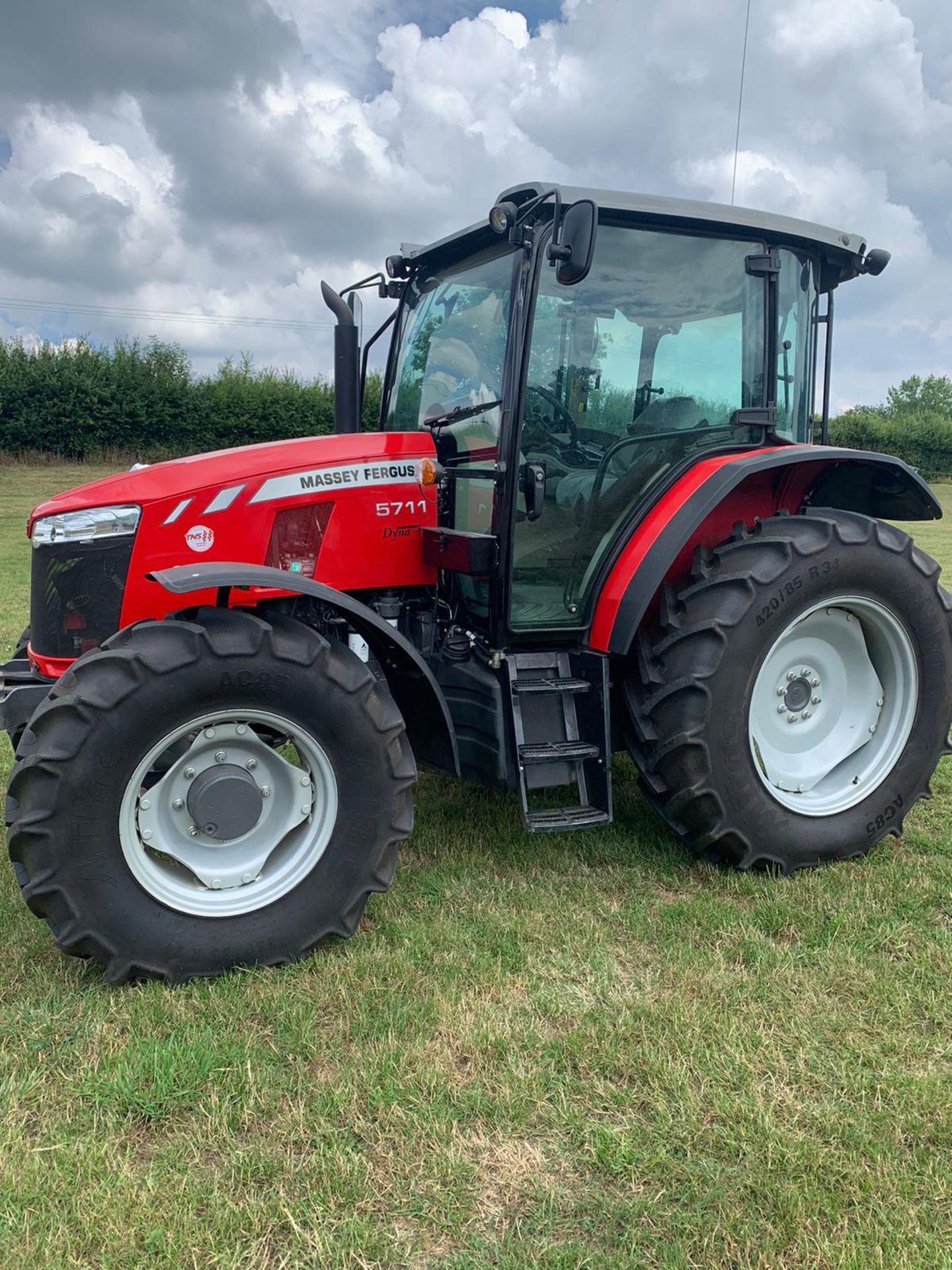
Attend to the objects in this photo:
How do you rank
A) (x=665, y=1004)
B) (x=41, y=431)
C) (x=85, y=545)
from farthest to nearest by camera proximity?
(x=41, y=431)
(x=85, y=545)
(x=665, y=1004)

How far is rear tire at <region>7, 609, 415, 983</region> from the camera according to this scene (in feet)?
8.34

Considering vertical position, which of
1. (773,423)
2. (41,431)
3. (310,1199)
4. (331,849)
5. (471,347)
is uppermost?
(41,431)

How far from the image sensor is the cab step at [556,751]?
3236 mm

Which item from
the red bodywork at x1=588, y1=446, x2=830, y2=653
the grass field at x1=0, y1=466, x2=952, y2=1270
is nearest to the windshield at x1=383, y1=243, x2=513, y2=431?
the red bodywork at x1=588, y1=446, x2=830, y2=653

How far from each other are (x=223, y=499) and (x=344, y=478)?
0.41 m

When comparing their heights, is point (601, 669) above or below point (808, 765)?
above

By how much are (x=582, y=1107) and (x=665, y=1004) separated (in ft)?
1.58

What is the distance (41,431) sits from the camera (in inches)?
928

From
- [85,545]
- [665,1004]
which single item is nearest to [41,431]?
[85,545]

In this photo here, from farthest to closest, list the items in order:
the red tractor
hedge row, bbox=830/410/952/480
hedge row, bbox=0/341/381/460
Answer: hedge row, bbox=830/410/952/480
hedge row, bbox=0/341/381/460
the red tractor

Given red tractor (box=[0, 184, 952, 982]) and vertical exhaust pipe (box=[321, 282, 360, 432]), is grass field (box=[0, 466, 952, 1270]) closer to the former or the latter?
red tractor (box=[0, 184, 952, 982])

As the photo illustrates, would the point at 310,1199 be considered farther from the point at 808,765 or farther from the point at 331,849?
the point at 808,765

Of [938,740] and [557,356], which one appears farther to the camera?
[938,740]

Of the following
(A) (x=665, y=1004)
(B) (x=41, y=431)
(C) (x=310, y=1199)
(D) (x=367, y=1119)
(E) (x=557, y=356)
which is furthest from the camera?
(B) (x=41, y=431)
